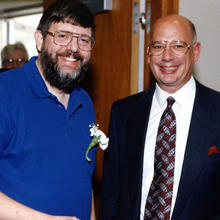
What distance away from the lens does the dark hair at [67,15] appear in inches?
71.6

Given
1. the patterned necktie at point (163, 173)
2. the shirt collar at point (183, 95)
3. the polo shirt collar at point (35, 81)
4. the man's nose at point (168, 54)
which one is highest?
the man's nose at point (168, 54)

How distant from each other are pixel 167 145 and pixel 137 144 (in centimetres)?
19

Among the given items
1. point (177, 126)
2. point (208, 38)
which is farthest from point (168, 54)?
point (208, 38)

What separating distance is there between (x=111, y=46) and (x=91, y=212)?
123 centimetres

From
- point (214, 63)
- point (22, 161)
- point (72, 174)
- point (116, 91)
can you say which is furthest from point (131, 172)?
point (214, 63)

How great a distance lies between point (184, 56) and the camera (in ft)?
6.31

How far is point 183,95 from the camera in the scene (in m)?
1.92

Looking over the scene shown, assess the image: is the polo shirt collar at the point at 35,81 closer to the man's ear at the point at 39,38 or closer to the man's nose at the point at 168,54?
the man's ear at the point at 39,38

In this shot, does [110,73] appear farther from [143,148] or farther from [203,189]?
[203,189]

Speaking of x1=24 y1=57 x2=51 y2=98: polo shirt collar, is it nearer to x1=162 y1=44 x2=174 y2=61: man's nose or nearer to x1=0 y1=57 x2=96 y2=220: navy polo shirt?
x1=0 y1=57 x2=96 y2=220: navy polo shirt

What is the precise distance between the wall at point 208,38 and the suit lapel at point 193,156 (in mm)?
779

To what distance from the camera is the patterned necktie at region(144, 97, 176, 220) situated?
5.77 feet

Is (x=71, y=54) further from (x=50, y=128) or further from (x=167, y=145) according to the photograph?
(x=167, y=145)

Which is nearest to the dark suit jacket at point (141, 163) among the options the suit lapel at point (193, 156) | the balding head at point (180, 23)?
the suit lapel at point (193, 156)
